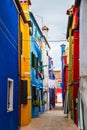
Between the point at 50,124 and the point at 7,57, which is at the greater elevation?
the point at 7,57

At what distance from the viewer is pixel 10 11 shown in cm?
1403

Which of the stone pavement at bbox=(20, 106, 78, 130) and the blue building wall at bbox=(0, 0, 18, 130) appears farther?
the stone pavement at bbox=(20, 106, 78, 130)

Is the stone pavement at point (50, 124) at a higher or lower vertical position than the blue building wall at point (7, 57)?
lower

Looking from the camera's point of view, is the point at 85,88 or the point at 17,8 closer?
the point at 85,88

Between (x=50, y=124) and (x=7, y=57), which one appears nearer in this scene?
(x=7, y=57)

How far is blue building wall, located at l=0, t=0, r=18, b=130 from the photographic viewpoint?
11836mm

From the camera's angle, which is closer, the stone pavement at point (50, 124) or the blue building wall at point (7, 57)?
the blue building wall at point (7, 57)

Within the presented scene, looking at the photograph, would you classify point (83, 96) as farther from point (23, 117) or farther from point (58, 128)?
point (23, 117)

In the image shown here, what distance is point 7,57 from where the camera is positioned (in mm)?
12969

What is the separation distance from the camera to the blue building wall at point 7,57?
38.8 ft

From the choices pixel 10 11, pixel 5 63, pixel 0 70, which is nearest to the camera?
pixel 0 70

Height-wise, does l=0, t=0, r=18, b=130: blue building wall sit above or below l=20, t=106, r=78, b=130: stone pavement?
above

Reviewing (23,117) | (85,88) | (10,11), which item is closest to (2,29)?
(10,11)

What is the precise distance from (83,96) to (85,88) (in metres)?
0.27
